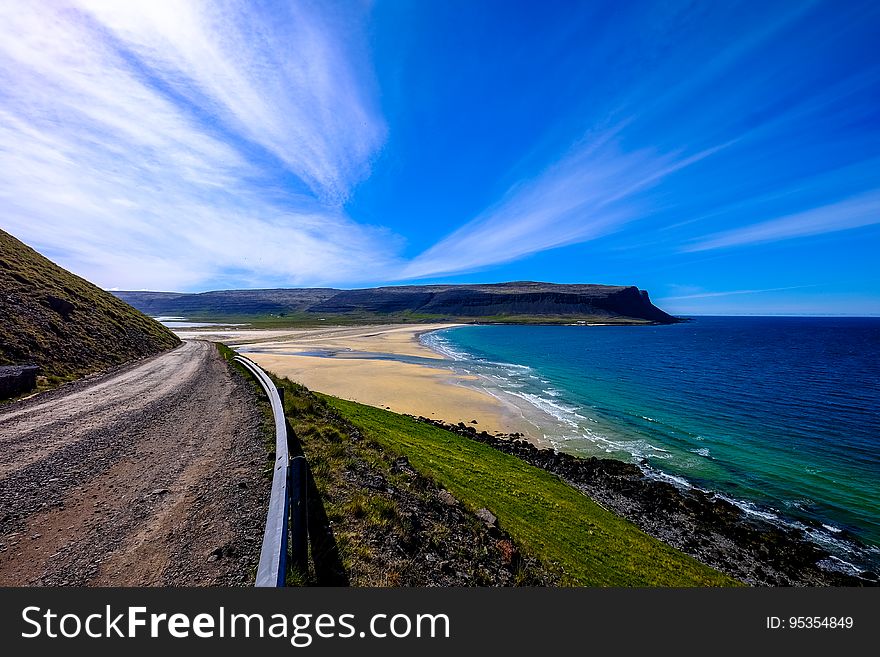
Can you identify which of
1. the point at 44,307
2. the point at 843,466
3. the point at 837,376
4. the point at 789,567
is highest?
the point at 44,307

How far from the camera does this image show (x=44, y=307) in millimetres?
24859

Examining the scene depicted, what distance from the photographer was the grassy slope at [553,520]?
9938 mm

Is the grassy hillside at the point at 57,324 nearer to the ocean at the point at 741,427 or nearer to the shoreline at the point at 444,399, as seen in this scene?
the shoreline at the point at 444,399

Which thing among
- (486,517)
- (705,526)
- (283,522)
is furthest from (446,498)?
(705,526)

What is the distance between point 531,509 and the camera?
13.1 m

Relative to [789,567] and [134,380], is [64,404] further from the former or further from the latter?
[789,567]

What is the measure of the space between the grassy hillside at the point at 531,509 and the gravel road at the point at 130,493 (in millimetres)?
1758

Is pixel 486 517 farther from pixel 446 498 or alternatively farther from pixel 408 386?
pixel 408 386

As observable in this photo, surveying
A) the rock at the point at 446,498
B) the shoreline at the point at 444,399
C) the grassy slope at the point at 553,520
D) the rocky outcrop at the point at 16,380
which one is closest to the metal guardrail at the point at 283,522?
the rock at the point at 446,498

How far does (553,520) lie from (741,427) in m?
24.7

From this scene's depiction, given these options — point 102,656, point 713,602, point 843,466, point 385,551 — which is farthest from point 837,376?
point 102,656

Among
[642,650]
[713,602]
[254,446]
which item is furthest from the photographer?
[254,446]

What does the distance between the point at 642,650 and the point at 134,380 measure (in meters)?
24.3

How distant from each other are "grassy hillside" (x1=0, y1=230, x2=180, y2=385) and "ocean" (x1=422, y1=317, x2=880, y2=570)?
102 ft
